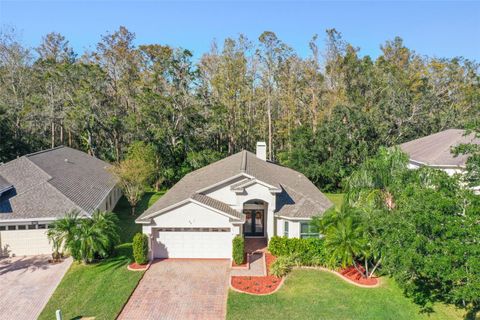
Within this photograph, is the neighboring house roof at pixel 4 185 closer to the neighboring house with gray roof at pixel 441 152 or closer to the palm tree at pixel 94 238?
the palm tree at pixel 94 238

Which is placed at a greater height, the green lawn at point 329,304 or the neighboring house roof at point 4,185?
the neighboring house roof at point 4,185

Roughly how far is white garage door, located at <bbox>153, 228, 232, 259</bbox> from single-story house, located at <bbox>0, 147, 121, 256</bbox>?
15.8 ft

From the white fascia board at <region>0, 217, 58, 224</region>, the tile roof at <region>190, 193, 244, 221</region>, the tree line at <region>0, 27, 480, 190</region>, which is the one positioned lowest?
the white fascia board at <region>0, 217, 58, 224</region>

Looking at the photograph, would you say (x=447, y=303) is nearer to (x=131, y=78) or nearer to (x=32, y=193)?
(x=32, y=193)

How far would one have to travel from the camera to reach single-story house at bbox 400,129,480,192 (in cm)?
2406

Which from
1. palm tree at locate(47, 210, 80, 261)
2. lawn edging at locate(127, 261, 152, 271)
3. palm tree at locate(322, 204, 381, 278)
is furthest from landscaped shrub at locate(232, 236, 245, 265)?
palm tree at locate(47, 210, 80, 261)

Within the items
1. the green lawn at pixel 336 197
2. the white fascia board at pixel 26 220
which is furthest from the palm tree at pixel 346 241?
the green lawn at pixel 336 197

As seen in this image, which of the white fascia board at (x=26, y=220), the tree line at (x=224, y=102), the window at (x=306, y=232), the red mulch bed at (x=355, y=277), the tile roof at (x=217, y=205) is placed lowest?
the red mulch bed at (x=355, y=277)

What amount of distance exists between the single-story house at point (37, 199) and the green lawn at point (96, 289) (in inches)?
131

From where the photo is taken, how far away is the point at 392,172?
1830cm

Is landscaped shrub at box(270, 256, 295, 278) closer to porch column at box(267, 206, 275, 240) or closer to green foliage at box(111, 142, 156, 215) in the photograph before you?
porch column at box(267, 206, 275, 240)

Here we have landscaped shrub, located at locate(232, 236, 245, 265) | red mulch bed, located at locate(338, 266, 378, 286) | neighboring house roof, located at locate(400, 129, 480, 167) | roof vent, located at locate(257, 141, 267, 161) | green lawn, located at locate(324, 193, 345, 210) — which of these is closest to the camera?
red mulch bed, located at locate(338, 266, 378, 286)

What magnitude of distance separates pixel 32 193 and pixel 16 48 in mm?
37032

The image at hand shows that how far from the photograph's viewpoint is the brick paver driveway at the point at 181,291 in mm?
14445
